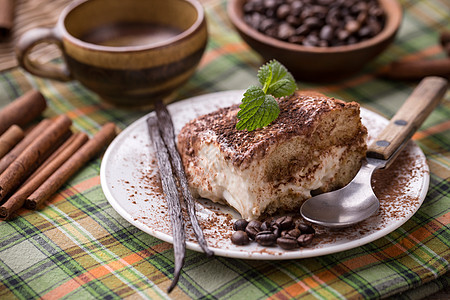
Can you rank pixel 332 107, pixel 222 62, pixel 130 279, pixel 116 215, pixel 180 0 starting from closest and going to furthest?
pixel 130 279
pixel 332 107
pixel 116 215
pixel 180 0
pixel 222 62

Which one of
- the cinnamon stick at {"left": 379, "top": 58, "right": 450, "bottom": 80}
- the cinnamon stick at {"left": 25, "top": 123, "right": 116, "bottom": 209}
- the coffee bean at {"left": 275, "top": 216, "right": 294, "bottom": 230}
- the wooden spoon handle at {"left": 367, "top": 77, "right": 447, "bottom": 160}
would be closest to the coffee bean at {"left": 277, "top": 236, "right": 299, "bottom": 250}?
the coffee bean at {"left": 275, "top": 216, "right": 294, "bottom": 230}

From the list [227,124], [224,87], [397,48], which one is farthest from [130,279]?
[397,48]

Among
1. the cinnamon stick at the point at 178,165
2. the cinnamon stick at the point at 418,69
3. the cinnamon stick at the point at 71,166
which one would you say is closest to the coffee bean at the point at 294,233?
the cinnamon stick at the point at 178,165

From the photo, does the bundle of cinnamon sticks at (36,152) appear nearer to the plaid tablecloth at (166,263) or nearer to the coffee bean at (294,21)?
the plaid tablecloth at (166,263)

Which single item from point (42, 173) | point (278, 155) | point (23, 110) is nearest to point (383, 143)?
point (278, 155)

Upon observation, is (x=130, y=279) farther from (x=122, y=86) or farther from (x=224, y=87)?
(x=224, y=87)

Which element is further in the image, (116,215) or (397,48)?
(397,48)
